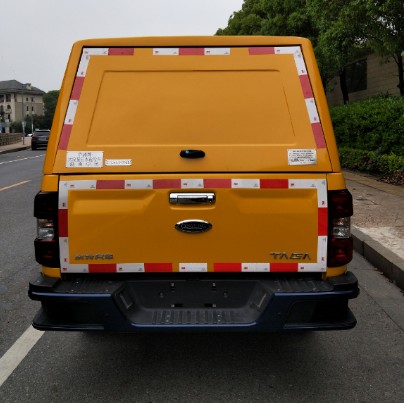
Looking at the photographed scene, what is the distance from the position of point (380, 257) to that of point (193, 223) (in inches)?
152

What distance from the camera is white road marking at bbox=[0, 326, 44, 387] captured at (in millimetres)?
3562

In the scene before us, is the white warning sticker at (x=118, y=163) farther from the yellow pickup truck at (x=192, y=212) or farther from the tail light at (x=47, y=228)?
the tail light at (x=47, y=228)

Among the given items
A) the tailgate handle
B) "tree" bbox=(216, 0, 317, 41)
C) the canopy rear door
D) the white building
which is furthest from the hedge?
the white building

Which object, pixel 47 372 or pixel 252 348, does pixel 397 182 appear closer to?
pixel 252 348

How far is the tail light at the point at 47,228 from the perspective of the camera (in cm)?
311

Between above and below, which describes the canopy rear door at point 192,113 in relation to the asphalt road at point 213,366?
above

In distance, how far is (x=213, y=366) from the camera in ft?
11.9

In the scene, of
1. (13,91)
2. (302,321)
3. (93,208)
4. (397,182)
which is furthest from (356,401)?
(13,91)

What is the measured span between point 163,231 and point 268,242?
0.63 meters

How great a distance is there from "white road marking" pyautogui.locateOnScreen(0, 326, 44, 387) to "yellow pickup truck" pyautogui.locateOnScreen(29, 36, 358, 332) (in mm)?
648

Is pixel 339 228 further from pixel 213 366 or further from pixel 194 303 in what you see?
pixel 213 366

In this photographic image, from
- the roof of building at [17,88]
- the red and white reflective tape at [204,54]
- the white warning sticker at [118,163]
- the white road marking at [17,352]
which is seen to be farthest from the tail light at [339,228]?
the roof of building at [17,88]

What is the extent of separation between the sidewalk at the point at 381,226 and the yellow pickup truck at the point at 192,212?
9.52 ft

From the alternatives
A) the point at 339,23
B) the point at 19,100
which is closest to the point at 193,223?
the point at 339,23
